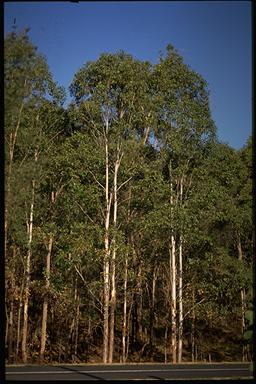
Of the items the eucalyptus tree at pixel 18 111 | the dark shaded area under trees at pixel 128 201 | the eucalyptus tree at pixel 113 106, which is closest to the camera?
the eucalyptus tree at pixel 18 111

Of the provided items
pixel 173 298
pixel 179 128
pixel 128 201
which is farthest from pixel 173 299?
pixel 179 128

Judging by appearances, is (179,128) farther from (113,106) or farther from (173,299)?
(173,299)

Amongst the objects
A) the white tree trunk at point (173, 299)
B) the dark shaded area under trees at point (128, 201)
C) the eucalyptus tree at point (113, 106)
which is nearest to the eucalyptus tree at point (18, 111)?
the dark shaded area under trees at point (128, 201)

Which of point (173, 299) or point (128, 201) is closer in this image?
point (173, 299)

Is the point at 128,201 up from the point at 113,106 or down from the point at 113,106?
down

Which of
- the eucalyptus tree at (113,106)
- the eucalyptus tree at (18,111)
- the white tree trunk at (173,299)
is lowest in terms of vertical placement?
the white tree trunk at (173,299)

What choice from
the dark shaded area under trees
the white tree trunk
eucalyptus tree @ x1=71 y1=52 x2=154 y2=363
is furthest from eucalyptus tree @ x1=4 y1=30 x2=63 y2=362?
the white tree trunk

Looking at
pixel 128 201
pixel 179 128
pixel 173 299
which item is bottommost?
pixel 173 299

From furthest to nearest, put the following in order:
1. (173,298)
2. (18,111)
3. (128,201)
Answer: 1. (128,201)
2. (173,298)
3. (18,111)

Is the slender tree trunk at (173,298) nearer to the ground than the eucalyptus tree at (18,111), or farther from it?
nearer to the ground

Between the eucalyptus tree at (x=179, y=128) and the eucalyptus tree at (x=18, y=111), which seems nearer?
the eucalyptus tree at (x=18, y=111)

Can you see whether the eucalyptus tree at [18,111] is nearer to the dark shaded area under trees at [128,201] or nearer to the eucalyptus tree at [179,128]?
the dark shaded area under trees at [128,201]

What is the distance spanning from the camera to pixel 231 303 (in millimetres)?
21062

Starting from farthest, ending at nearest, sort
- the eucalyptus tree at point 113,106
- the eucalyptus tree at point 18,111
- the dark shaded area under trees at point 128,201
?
the eucalyptus tree at point 113,106 < the dark shaded area under trees at point 128,201 < the eucalyptus tree at point 18,111
